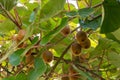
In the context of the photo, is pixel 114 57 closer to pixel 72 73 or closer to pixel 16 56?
pixel 72 73

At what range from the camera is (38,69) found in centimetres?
62

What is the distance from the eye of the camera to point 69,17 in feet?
1.83

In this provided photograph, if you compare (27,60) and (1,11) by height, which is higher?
(1,11)

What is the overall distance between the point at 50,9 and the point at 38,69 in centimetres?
14

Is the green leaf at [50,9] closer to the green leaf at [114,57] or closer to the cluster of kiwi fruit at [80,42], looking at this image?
the cluster of kiwi fruit at [80,42]

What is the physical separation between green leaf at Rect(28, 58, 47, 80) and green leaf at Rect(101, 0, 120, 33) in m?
0.15

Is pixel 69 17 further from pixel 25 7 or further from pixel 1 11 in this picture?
pixel 25 7

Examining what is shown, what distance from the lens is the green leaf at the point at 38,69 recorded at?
0.60 m

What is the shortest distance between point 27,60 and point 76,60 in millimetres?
135

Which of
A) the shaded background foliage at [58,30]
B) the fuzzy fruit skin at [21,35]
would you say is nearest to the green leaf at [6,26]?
the shaded background foliage at [58,30]

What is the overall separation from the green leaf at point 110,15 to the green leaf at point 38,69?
0.15m

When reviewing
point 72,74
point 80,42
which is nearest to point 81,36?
point 80,42

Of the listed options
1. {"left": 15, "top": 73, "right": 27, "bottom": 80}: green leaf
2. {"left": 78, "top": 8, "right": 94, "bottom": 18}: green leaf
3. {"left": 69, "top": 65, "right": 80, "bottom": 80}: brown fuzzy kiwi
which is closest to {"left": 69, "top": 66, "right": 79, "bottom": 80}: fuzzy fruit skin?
{"left": 69, "top": 65, "right": 80, "bottom": 80}: brown fuzzy kiwi

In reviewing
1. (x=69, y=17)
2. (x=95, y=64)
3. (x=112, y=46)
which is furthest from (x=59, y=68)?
(x=69, y=17)
